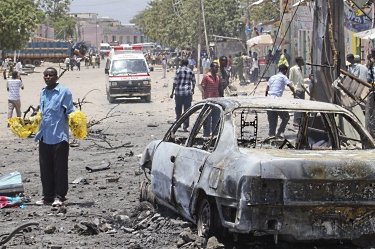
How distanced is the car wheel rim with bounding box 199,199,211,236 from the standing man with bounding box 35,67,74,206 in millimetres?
2886

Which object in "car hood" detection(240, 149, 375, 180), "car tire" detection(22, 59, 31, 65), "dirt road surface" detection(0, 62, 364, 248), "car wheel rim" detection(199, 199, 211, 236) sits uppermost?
"car tire" detection(22, 59, 31, 65)

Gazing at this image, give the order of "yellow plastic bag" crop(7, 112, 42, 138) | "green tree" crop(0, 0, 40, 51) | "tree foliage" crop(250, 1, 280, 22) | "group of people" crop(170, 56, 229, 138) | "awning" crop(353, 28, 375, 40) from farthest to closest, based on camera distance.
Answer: "green tree" crop(0, 0, 40, 51), "tree foliage" crop(250, 1, 280, 22), "awning" crop(353, 28, 375, 40), "group of people" crop(170, 56, 229, 138), "yellow plastic bag" crop(7, 112, 42, 138)

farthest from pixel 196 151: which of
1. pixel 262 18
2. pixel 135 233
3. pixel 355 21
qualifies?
pixel 262 18

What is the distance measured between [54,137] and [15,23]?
2316 inches

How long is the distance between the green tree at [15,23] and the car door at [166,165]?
5986 cm

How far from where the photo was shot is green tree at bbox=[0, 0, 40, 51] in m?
65.7

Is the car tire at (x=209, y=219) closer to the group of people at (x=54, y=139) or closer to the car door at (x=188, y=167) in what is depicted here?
the car door at (x=188, y=167)

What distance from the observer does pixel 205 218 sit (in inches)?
259

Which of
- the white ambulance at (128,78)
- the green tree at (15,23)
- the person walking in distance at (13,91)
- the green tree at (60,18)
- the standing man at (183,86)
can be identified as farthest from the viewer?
the green tree at (60,18)

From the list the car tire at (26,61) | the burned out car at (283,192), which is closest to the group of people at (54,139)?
the burned out car at (283,192)

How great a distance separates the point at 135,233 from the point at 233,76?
36285 mm

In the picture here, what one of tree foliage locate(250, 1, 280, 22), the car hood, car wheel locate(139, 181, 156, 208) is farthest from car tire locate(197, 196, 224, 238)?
tree foliage locate(250, 1, 280, 22)

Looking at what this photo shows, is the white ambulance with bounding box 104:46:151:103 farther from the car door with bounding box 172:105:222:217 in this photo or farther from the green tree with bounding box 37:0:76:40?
the green tree with bounding box 37:0:76:40

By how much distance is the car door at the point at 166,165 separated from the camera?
7.44 metres
